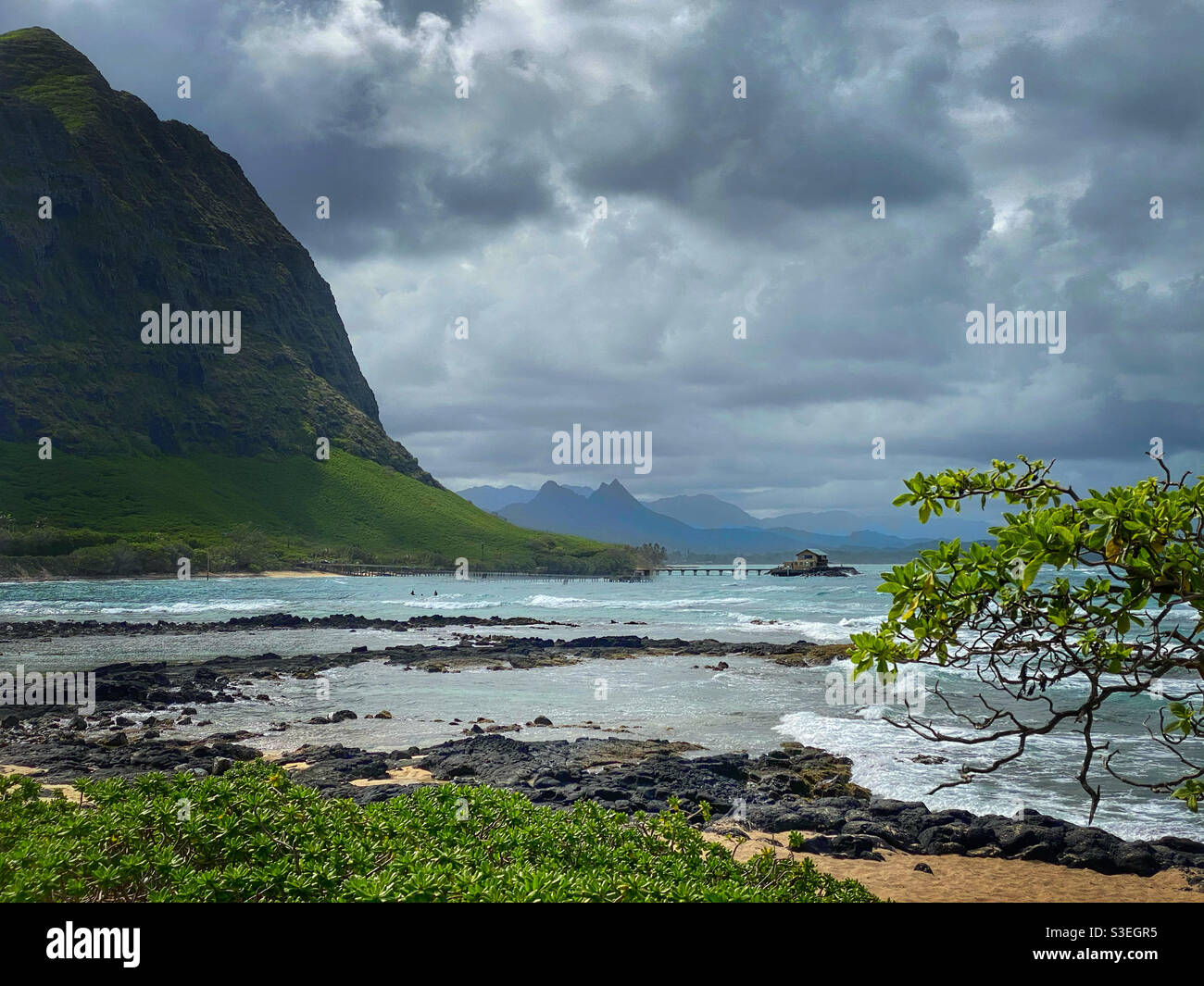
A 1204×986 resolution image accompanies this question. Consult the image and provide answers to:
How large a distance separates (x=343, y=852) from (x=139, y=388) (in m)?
185

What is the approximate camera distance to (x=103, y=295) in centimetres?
16812

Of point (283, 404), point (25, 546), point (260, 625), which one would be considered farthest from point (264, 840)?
point (283, 404)

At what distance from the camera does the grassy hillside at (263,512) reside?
387 feet

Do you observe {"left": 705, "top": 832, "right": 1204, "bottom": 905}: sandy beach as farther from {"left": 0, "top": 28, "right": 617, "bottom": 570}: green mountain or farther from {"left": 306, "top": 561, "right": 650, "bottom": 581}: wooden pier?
{"left": 0, "top": 28, "right": 617, "bottom": 570}: green mountain

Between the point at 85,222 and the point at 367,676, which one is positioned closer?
the point at 367,676

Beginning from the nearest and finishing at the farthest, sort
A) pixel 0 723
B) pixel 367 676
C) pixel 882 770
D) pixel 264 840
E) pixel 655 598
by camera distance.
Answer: pixel 264 840
pixel 882 770
pixel 0 723
pixel 367 676
pixel 655 598

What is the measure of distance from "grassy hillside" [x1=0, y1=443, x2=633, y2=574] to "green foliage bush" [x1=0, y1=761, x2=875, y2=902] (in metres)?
110

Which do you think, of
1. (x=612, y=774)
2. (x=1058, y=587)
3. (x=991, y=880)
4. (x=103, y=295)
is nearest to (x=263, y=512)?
(x=103, y=295)

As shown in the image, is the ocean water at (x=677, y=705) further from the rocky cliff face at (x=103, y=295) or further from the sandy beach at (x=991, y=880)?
the rocky cliff face at (x=103, y=295)

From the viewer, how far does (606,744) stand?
50.9 ft

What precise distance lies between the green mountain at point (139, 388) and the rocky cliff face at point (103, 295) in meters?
0.34

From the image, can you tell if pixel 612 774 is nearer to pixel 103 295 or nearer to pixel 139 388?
pixel 139 388
